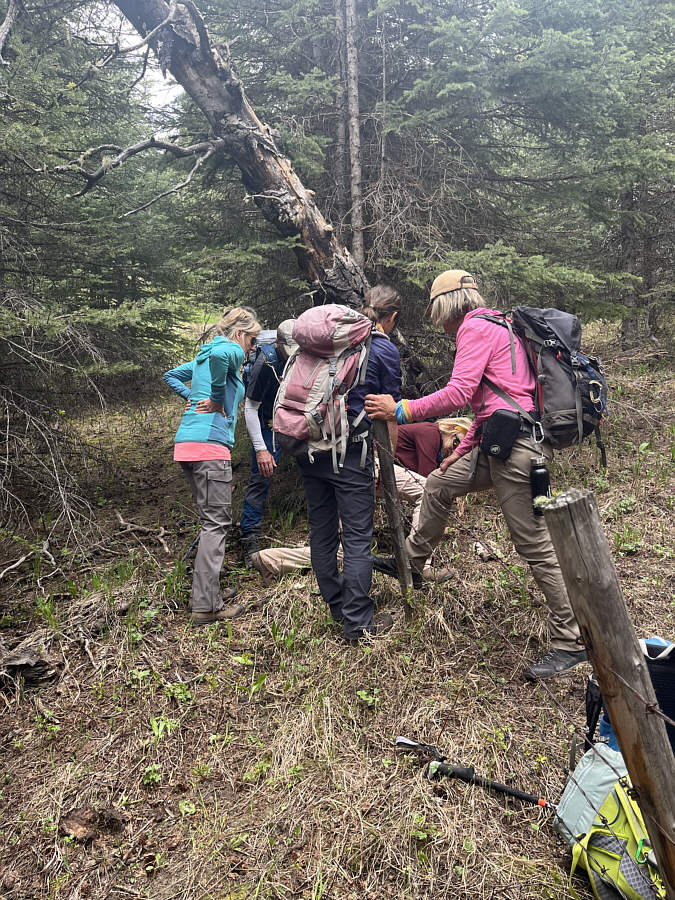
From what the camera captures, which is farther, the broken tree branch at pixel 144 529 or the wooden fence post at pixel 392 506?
the broken tree branch at pixel 144 529

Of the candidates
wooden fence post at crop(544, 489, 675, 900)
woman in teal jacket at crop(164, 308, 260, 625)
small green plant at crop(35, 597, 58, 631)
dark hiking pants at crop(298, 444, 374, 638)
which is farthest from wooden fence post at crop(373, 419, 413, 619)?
small green plant at crop(35, 597, 58, 631)

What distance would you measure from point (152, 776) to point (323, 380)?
2.52 m

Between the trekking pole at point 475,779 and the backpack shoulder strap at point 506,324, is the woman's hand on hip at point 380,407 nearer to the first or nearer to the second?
the backpack shoulder strap at point 506,324

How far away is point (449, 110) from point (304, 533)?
5.08m

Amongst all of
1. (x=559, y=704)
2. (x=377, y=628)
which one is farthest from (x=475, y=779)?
(x=377, y=628)

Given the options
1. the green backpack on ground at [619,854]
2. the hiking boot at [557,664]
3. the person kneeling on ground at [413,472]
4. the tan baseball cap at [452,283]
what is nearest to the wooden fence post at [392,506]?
the person kneeling on ground at [413,472]

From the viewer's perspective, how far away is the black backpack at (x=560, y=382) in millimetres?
3389

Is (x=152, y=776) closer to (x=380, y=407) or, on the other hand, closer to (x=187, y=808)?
(x=187, y=808)

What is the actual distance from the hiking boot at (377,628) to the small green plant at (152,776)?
142 centimetres

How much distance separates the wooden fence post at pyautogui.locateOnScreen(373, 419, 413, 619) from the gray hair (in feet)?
2.88

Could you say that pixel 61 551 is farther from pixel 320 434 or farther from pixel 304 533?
pixel 320 434

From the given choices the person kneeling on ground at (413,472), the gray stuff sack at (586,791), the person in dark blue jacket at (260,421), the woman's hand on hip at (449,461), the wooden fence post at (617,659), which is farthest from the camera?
the person in dark blue jacket at (260,421)

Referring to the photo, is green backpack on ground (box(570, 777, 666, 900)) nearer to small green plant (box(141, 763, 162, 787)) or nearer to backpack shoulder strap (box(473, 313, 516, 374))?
small green plant (box(141, 763, 162, 787))

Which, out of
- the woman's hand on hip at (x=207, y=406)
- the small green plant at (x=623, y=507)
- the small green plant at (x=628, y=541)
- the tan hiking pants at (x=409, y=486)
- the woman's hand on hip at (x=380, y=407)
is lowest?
the small green plant at (x=628, y=541)
